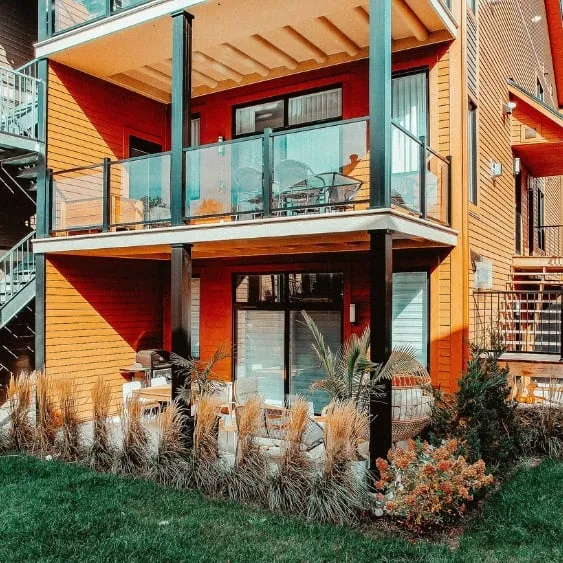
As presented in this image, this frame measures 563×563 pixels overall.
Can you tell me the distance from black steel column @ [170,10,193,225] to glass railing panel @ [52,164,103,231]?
172 cm

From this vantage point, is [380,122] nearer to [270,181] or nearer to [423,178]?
[423,178]

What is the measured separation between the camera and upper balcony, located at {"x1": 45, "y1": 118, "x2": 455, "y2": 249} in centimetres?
765

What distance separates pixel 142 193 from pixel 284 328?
3.59 m

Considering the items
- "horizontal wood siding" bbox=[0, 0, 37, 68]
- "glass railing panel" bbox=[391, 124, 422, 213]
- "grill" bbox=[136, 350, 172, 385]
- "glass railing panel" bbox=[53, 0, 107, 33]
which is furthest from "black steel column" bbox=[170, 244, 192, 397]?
"horizontal wood siding" bbox=[0, 0, 37, 68]

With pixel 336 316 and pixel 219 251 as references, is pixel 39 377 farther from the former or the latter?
pixel 336 316

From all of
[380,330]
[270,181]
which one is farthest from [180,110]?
[380,330]

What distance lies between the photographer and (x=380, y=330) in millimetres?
6707

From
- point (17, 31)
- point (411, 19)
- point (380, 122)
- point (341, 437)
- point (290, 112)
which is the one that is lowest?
point (341, 437)

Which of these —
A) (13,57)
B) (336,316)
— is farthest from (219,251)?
(13,57)

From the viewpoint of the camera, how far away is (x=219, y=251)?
Result: 1017 cm

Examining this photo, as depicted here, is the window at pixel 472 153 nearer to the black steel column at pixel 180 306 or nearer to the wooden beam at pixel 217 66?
the wooden beam at pixel 217 66

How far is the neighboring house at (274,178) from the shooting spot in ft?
25.9

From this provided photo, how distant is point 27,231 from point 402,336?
26.0ft

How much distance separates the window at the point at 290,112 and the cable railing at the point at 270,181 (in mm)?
1481
